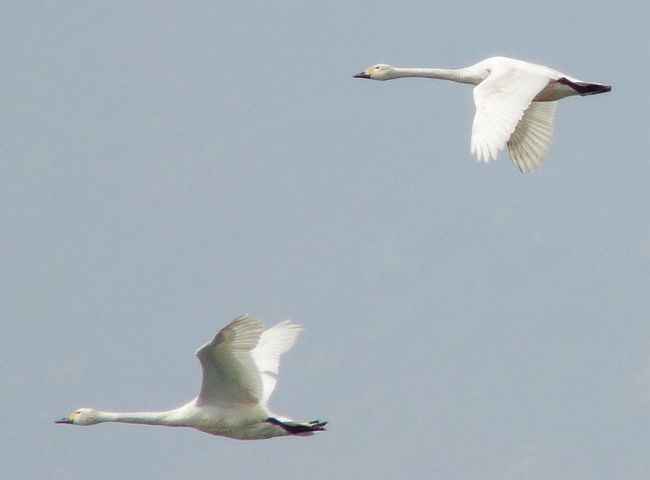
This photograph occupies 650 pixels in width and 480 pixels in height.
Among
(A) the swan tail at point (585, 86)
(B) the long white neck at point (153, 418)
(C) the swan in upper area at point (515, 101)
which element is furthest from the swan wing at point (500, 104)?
(B) the long white neck at point (153, 418)

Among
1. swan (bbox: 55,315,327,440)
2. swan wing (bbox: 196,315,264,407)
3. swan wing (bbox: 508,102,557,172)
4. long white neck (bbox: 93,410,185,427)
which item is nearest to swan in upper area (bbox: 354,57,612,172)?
swan wing (bbox: 508,102,557,172)

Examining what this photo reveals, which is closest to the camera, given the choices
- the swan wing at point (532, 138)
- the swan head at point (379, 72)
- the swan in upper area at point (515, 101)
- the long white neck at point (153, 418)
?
the swan in upper area at point (515, 101)

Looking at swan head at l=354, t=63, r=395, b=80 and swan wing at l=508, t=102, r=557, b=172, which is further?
swan head at l=354, t=63, r=395, b=80

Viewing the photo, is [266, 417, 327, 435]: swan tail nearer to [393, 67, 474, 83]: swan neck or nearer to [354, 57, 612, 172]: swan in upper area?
[354, 57, 612, 172]: swan in upper area

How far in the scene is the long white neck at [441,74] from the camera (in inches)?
1147

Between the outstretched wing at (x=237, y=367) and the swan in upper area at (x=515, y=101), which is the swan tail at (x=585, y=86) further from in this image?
the outstretched wing at (x=237, y=367)

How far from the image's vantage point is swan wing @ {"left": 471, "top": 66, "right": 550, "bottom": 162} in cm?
2639

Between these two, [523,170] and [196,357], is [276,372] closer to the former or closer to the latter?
[196,357]

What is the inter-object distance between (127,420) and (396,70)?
23.7 ft

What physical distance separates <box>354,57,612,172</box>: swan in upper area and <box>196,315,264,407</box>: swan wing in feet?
11.5

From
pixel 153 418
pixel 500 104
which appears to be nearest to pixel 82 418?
pixel 153 418

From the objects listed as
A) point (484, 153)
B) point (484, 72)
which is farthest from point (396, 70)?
point (484, 153)

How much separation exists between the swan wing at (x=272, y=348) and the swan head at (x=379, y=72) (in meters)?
4.48

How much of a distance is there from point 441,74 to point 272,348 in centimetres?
449
